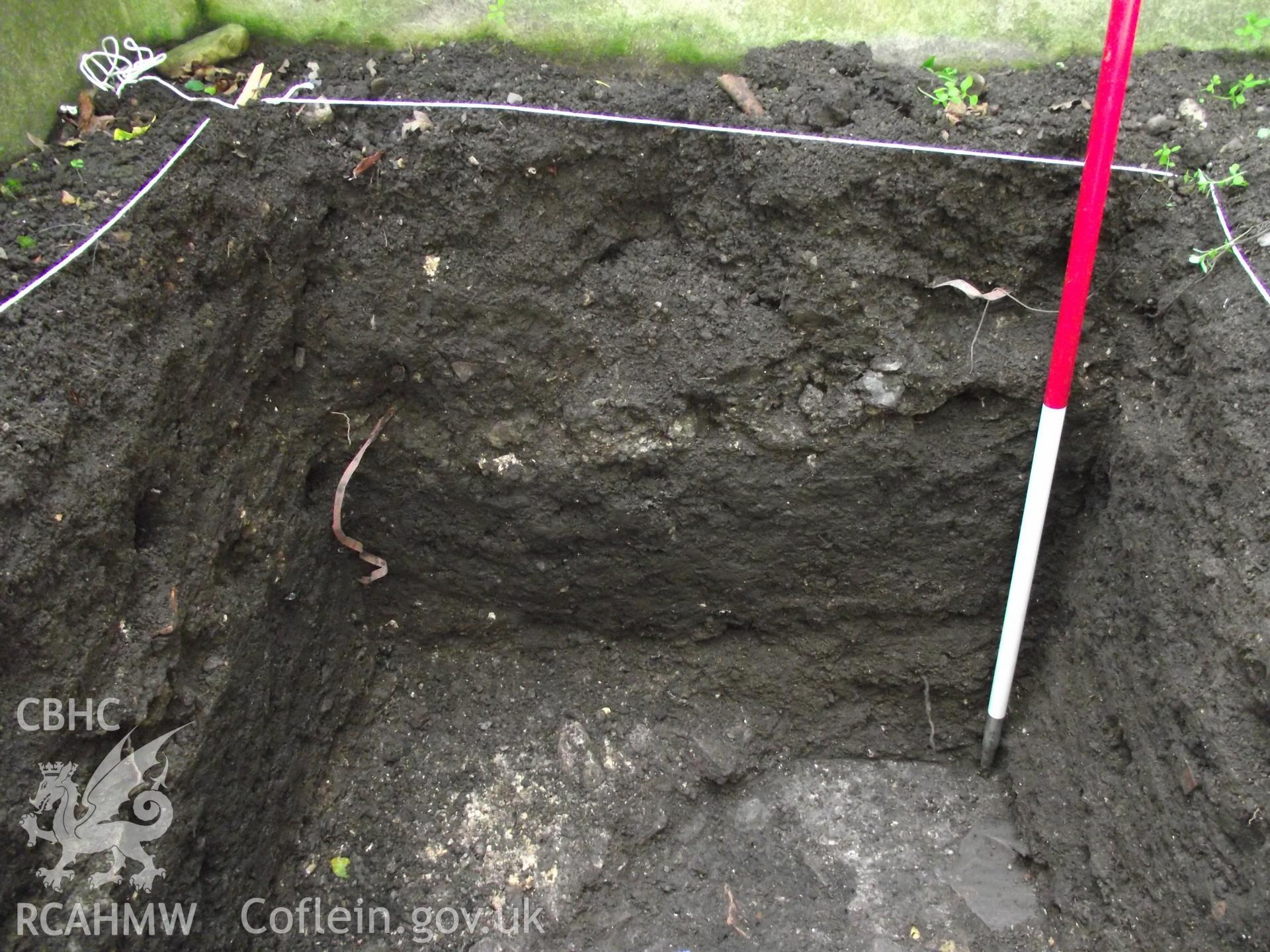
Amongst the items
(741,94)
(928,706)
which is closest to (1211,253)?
(741,94)

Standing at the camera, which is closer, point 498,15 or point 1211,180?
point 1211,180

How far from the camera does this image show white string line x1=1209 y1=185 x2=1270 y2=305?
5.89 feet

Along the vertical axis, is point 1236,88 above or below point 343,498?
above

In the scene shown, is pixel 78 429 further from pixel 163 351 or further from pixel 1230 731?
pixel 1230 731

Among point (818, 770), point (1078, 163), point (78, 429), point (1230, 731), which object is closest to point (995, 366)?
point (1078, 163)

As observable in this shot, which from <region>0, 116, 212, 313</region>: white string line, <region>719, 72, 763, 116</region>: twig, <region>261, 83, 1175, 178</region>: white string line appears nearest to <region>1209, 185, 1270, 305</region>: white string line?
<region>261, 83, 1175, 178</region>: white string line

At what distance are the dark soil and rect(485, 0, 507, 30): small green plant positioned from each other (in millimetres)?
93

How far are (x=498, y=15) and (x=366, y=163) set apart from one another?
536mm

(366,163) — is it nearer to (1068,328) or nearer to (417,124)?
(417,124)

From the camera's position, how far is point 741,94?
2.13 meters

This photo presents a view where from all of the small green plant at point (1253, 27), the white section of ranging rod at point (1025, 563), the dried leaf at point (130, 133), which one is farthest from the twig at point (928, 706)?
the dried leaf at point (130, 133)

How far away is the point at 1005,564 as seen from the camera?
2.33 metres

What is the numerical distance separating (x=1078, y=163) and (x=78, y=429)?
Result: 2154 millimetres

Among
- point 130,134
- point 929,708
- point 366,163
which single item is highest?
point 130,134
